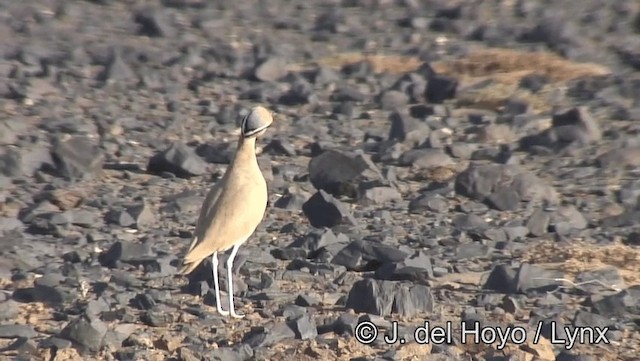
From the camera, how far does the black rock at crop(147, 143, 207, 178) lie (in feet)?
30.1

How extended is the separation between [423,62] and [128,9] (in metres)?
3.98

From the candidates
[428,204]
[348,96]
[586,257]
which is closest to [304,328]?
[586,257]

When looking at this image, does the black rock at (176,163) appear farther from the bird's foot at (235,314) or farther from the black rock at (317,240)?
the bird's foot at (235,314)

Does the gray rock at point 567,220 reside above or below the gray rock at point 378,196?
above

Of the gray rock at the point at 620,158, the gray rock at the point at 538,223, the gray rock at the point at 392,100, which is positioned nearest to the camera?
the gray rock at the point at 538,223

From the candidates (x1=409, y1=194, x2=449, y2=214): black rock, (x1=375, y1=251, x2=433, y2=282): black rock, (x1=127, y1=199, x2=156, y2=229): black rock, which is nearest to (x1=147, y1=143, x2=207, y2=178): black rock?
(x1=127, y1=199, x2=156, y2=229): black rock

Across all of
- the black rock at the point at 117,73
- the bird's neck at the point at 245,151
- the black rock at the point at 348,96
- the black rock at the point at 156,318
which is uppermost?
the bird's neck at the point at 245,151

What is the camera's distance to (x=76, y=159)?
30.3 ft

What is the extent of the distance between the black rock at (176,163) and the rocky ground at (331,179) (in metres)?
0.01

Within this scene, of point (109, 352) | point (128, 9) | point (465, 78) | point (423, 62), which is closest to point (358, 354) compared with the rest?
point (109, 352)

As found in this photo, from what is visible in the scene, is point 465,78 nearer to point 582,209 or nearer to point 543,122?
point 543,122

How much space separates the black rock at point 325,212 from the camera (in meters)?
8.04

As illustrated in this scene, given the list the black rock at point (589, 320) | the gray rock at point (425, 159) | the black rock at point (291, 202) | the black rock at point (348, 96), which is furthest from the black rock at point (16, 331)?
the black rock at point (348, 96)

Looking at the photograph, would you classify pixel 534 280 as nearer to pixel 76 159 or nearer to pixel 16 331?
pixel 16 331
